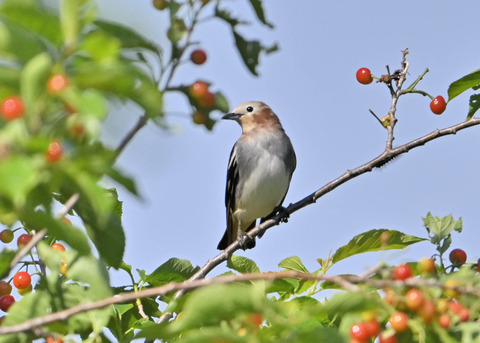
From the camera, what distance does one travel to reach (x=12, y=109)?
2.18 m

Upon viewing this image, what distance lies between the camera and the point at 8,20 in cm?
240

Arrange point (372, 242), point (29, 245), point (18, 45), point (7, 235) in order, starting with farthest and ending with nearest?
point (7, 235), point (372, 242), point (29, 245), point (18, 45)

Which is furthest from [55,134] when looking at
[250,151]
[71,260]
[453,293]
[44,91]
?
Answer: [250,151]

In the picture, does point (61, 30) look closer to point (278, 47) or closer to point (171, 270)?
point (278, 47)

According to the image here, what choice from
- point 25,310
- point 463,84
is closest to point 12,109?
point 25,310

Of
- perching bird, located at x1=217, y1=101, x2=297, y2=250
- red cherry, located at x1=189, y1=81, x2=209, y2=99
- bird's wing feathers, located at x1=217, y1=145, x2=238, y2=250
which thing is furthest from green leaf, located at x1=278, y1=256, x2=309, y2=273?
bird's wing feathers, located at x1=217, y1=145, x2=238, y2=250

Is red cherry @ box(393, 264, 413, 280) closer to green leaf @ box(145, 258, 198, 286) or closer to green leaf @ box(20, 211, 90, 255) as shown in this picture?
green leaf @ box(20, 211, 90, 255)

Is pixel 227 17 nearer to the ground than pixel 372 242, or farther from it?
farther from it

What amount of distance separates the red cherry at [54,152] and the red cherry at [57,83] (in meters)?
0.15

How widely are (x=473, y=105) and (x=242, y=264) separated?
1.83m

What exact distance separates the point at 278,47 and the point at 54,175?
1.44 metres

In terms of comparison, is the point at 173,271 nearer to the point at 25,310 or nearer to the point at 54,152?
the point at 25,310

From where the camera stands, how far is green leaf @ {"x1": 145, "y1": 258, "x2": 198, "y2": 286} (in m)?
4.63

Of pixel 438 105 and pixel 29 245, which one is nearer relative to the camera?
pixel 29 245
